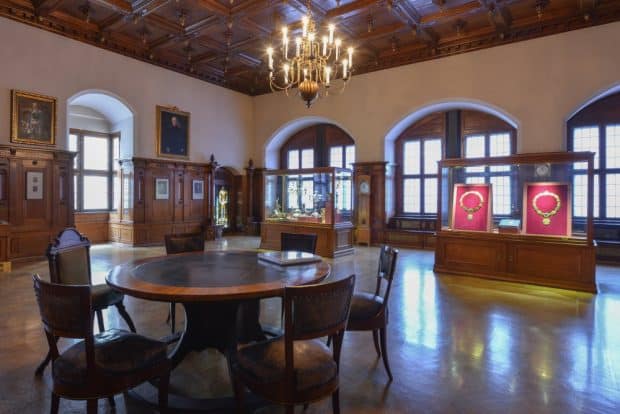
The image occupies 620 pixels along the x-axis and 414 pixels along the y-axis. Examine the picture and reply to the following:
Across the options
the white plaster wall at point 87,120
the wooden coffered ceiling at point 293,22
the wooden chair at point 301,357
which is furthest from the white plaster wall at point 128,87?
the wooden chair at point 301,357

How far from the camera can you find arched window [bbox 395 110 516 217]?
33.3 feet

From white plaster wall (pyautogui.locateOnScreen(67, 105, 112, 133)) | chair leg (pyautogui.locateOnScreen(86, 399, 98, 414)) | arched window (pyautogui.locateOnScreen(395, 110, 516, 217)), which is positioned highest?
white plaster wall (pyautogui.locateOnScreen(67, 105, 112, 133))

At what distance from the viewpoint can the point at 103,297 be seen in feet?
10.8

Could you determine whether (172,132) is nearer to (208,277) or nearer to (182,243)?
(182,243)

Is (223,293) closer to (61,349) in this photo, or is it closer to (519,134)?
(61,349)

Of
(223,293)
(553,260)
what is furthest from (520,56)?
(223,293)

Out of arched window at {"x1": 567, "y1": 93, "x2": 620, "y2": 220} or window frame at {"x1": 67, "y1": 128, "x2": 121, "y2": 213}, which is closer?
arched window at {"x1": 567, "y1": 93, "x2": 620, "y2": 220}

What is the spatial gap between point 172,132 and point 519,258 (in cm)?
932

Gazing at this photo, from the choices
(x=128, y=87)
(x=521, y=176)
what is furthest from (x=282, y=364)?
(x=128, y=87)

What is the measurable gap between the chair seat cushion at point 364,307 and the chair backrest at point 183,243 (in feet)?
6.38

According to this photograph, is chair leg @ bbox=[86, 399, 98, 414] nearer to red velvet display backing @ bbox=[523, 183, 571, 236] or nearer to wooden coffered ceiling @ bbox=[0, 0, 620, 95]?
red velvet display backing @ bbox=[523, 183, 571, 236]

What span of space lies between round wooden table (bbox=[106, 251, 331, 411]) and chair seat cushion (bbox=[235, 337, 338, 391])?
1.01 feet

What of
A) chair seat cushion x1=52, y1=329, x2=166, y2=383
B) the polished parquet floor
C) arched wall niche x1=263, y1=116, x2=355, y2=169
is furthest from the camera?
arched wall niche x1=263, y1=116, x2=355, y2=169

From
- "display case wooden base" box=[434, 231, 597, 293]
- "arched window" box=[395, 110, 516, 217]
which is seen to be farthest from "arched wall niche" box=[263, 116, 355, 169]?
"display case wooden base" box=[434, 231, 597, 293]
